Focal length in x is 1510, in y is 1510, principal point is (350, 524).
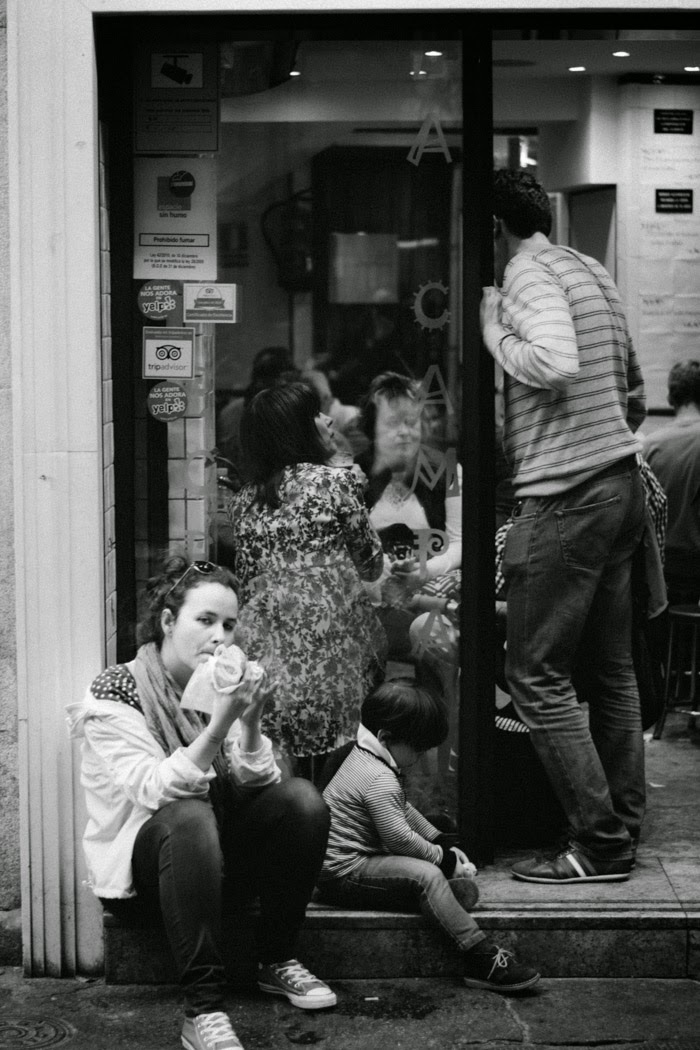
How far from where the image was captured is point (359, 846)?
14.7ft

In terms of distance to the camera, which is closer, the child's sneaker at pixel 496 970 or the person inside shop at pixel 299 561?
the child's sneaker at pixel 496 970

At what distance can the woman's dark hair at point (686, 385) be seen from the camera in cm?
722

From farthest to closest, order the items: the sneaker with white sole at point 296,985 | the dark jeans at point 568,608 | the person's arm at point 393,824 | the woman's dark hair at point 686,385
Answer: the woman's dark hair at point 686,385 < the dark jeans at point 568,608 < the person's arm at point 393,824 < the sneaker with white sole at point 296,985

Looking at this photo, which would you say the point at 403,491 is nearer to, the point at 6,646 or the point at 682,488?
the point at 6,646

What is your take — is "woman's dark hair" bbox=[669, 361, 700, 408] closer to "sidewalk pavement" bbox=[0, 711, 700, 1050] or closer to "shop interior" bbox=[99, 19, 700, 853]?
"shop interior" bbox=[99, 19, 700, 853]

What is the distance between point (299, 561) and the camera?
15.4 ft

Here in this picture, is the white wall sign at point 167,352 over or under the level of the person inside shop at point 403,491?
over

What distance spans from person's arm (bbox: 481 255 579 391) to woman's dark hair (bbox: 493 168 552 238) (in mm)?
132

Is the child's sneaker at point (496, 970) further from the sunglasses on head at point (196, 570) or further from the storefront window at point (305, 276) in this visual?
the sunglasses on head at point (196, 570)

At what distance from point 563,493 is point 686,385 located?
283 cm

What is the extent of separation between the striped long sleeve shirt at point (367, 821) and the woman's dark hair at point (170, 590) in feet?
2.29

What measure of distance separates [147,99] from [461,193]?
101 centimetres

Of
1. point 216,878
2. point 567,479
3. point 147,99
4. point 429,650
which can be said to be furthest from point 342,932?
point 147,99

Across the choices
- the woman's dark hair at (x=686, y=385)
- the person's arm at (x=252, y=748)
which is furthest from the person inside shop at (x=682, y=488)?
the person's arm at (x=252, y=748)
